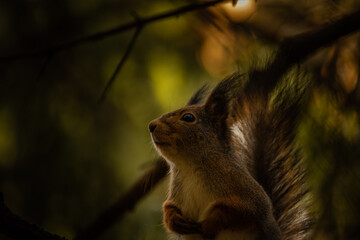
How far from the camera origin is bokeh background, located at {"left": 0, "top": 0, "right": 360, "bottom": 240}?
8.20 feet

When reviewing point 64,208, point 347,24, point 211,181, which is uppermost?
point 64,208

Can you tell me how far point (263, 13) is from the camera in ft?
10.3

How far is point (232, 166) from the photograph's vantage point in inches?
91.0

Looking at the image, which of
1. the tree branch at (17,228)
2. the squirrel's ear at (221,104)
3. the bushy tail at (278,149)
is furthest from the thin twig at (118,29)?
the bushy tail at (278,149)

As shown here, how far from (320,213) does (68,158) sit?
4.76ft

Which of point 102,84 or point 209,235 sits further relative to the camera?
point 102,84

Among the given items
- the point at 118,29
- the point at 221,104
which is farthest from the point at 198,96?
the point at 118,29

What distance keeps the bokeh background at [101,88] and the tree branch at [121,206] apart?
0.08 m

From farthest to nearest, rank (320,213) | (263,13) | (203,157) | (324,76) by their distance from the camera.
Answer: (263,13) < (203,157) < (324,76) < (320,213)

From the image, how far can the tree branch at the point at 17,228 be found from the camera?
1388 millimetres

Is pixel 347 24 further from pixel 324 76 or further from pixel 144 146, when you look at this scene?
pixel 144 146

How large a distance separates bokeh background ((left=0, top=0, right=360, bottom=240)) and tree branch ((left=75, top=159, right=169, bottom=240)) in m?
0.08

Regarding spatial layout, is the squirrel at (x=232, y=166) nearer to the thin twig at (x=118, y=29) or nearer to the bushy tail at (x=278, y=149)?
the bushy tail at (x=278, y=149)

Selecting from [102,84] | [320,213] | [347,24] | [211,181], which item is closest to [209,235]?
[211,181]
